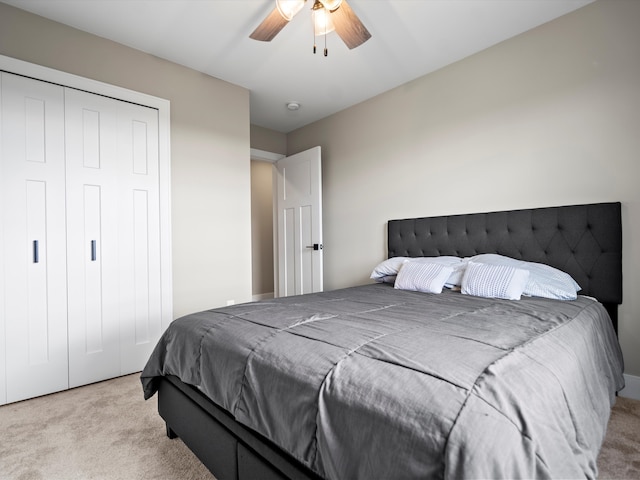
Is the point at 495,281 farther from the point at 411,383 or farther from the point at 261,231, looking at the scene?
the point at 261,231

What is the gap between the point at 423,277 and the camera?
97.5 inches

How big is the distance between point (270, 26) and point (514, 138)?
6.61 ft

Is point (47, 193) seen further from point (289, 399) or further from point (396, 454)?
point (396, 454)

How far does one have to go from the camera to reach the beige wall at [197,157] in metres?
2.57

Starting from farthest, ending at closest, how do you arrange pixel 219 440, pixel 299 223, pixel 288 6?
pixel 299 223 < pixel 288 6 < pixel 219 440

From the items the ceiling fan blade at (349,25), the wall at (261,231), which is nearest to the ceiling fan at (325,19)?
the ceiling fan blade at (349,25)

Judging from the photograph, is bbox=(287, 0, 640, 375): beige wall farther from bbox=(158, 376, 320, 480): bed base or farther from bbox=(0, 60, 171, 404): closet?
bbox=(158, 376, 320, 480): bed base

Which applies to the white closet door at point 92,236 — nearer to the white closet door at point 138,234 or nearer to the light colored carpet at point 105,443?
the white closet door at point 138,234

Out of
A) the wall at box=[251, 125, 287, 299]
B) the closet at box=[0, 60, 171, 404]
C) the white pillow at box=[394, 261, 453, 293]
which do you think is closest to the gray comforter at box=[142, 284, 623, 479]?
the white pillow at box=[394, 261, 453, 293]

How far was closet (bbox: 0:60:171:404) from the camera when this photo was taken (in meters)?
2.23

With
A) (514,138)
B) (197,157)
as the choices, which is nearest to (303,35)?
(197,157)

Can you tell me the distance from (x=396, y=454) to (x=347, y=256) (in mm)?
3225

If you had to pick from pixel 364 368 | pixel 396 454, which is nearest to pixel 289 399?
pixel 364 368

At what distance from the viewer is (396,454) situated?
724 mm
